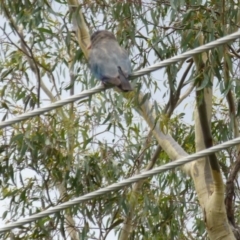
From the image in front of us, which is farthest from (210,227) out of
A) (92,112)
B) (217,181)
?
(92,112)

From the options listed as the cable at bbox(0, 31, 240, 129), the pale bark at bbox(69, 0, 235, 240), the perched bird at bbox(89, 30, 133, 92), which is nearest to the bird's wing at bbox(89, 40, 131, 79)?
the perched bird at bbox(89, 30, 133, 92)

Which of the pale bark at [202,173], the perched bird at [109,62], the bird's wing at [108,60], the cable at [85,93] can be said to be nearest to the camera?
the cable at [85,93]

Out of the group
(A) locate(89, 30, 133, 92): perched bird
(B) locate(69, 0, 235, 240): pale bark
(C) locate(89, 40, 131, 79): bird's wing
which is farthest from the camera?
(B) locate(69, 0, 235, 240): pale bark

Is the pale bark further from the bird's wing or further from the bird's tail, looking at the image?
the bird's tail

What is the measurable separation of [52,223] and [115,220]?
67 centimetres

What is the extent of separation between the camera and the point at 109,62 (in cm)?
574

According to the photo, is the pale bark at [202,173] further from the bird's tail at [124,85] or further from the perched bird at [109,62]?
the bird's tail at [124,85]

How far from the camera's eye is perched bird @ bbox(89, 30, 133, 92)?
5.26 meters

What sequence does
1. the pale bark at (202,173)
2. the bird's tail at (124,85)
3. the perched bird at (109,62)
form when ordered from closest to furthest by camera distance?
the bird's tail at (124,85) → the perched bird at (109,62) → the pale bark at (202,173)

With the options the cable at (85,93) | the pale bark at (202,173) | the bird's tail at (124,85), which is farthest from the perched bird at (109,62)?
the pale bark at (202,173)

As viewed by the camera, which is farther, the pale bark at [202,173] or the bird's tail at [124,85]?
the pale bark at [202,173]

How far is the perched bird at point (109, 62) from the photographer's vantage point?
17.3 feet

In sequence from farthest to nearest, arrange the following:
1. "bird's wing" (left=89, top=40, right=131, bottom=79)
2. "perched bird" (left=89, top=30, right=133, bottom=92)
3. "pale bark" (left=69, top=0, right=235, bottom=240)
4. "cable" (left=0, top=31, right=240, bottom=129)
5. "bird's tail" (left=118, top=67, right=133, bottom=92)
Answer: "pale bark" (left=69, top=0, right=235, bottom=240) < "bird's wing" (left=89, top=40, right=131, bottom=79) < "perched bird" (left=89, top=30, right=133, bottom=92) < "bird's tail" (left=118, top=67, right=133, bottom=92) < "cable" (left=0, top=31, right=240, bottom=129)

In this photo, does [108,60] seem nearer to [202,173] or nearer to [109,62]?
[109,62]
